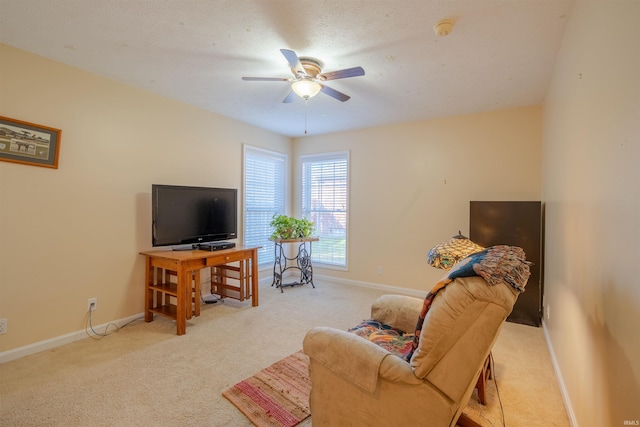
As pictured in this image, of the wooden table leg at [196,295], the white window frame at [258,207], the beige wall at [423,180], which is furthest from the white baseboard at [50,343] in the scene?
the beige wall at [423,180]

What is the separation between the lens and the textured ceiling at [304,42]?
1.90 metres

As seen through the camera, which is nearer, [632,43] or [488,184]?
[632,43]

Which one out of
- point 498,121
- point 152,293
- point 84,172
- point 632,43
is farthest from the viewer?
point 498,121

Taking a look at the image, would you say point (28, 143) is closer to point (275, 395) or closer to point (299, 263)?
point (275, 395)

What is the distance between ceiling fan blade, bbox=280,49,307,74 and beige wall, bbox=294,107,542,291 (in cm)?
243

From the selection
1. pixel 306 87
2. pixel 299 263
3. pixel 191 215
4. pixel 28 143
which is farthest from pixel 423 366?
pixel 299 263

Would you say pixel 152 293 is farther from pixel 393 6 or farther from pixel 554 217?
pixel 554 217

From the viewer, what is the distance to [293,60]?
2113 mm

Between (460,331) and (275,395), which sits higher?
(460,331)

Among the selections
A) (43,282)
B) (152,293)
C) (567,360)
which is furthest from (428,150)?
(43,282)

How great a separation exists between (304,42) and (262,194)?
115 inches

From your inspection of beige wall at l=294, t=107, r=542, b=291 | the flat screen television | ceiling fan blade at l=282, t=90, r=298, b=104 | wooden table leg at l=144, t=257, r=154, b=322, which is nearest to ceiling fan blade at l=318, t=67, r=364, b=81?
ceiling fan blade at l=282, t=90, r=298, b=104

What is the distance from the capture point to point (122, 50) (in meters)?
2.43

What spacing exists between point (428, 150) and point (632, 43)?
3.26 meters
